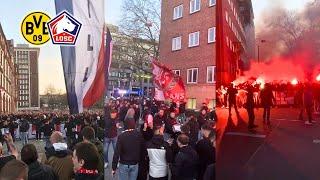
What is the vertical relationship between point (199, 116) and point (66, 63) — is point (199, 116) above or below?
below

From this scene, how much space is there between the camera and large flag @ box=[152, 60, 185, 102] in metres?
3.19

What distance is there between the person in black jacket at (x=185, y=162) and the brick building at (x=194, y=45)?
2.72 metres

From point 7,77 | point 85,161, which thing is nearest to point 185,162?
point 85,161

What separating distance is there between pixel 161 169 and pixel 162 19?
330 cm

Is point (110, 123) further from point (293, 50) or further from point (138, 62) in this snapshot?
point (293, 50)

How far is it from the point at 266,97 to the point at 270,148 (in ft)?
0.93

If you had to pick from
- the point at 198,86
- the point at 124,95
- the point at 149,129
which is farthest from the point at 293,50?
the point at 149,129

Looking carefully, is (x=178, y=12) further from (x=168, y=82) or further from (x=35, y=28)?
(x=35, y=28)

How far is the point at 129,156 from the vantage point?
20.4ft

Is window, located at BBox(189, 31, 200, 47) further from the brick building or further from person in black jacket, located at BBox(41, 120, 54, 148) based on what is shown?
person in black jacket, located at BBox(41, 120, 54, 148)

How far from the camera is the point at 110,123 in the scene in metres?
4.30

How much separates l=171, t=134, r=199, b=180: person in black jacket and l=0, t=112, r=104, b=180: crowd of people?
1.45 meters

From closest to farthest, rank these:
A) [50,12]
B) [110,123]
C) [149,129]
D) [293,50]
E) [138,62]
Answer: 1. [293,50]
2. [138,62]
3. [50,12]
4. [110,123]
5. [149,129]

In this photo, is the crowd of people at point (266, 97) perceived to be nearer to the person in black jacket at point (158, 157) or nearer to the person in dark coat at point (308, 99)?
the person in dark coat at point (308, 99)
